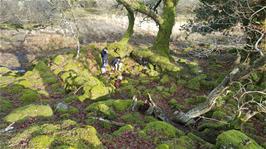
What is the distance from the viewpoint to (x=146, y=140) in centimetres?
1339

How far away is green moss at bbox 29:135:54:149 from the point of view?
10548 millimetres

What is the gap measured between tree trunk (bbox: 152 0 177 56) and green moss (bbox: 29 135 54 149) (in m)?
17.7

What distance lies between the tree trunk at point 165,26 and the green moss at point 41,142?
1766 centimetres

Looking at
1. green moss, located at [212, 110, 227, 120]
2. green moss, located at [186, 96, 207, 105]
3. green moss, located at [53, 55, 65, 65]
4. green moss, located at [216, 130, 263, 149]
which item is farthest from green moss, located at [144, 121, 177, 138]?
green moss, located at [53, 55, 65, 65]

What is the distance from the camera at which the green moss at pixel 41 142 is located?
10.5 m

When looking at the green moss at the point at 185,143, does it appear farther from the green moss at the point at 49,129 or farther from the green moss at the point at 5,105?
the green moss at the point at 5,105

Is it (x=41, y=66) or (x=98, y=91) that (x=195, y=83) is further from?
(x=41, y=66)

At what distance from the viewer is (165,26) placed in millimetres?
26938

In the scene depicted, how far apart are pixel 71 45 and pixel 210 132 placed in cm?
2422

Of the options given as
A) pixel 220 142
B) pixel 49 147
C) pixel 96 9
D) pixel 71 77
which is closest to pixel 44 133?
pixel 49 147

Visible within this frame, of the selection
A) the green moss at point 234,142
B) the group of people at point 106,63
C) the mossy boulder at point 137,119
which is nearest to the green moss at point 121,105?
the mossy boulder at point 137,119

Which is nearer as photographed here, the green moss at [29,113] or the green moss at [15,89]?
the green moss at [29,113]

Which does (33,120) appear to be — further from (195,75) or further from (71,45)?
(71,45)

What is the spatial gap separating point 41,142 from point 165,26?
18105 millimetres
